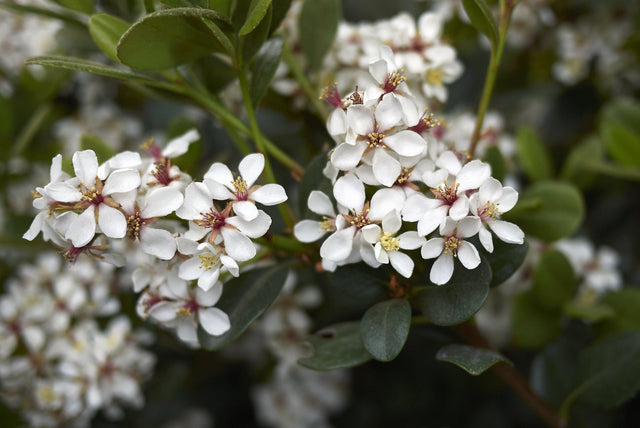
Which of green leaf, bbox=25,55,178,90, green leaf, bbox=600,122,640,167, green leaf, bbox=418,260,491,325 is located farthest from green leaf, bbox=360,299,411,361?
green leaf, bbox=600,122,640,167

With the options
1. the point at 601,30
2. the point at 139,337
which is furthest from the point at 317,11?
the point at 601,30

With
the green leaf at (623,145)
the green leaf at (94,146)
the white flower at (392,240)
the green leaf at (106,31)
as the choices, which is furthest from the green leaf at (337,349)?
the green leaf at (623,145)

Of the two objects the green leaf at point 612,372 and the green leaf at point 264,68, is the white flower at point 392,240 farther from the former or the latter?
the green leaf at point 612,372

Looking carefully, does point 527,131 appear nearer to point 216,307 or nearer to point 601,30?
point 601,30

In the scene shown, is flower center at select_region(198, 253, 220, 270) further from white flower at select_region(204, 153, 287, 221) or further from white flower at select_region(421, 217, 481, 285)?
white flower at select_region(421, 217, 481, 285)

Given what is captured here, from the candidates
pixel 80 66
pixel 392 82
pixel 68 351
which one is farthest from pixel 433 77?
pixel 68 351
